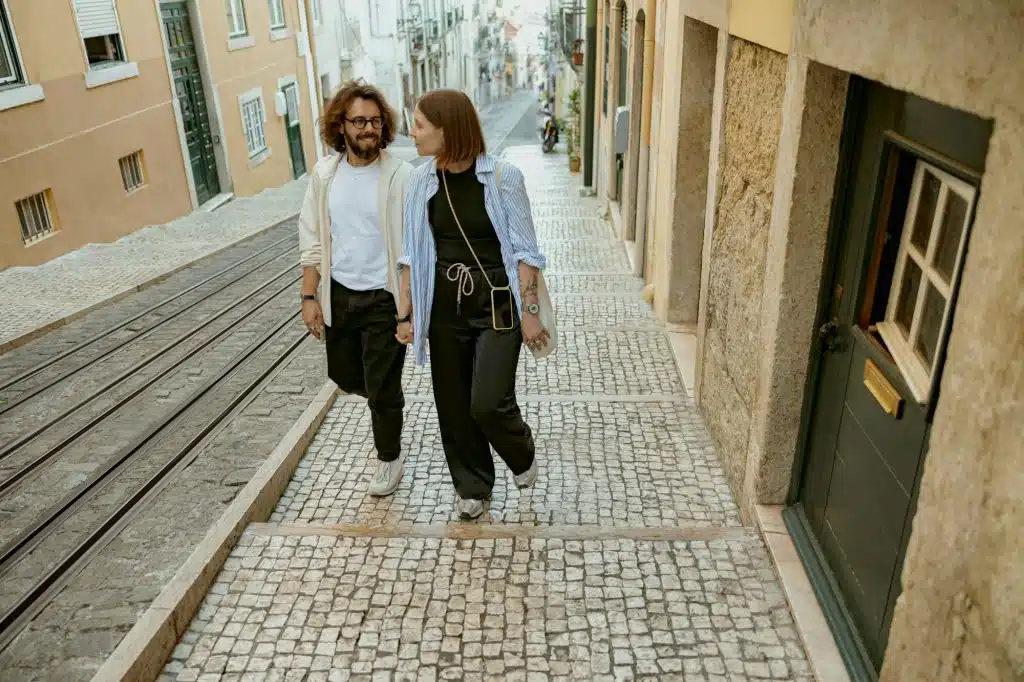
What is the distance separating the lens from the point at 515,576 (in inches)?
125

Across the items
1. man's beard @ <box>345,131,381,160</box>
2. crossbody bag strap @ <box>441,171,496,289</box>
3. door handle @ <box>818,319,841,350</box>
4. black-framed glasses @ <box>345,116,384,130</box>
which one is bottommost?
door handle @ <box>818,319,841,350</box>

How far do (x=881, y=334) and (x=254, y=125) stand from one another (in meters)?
18.6

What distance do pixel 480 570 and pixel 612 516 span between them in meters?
0.81

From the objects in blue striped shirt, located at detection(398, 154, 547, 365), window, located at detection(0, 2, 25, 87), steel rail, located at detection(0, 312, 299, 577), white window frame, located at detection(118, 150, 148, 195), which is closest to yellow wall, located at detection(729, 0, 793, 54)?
blue striped shirt, located at detection(398, 154, 547, 365)

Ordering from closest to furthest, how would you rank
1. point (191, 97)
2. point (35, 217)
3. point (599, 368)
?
point (599, 368), point (35, 217), point (191, 97)

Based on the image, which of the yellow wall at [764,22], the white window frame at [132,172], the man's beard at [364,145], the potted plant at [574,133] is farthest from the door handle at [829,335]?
the potted plant at [574,133]

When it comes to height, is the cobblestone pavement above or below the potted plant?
above

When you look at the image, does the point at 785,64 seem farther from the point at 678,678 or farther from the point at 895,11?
the point at 678,678

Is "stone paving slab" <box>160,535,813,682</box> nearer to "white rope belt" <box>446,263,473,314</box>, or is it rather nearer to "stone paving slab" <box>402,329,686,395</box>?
"white rope belt" <box>446,263,473,314</box>

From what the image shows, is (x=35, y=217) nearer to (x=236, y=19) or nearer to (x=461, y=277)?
(x=236, y=19)

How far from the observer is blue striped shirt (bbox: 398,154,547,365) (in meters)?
3.18

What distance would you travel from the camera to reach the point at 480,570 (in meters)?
3.23

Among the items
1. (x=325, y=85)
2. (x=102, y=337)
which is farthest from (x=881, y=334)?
(x=325, y=85)

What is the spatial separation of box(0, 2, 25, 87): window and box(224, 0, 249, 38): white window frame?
300 inches
